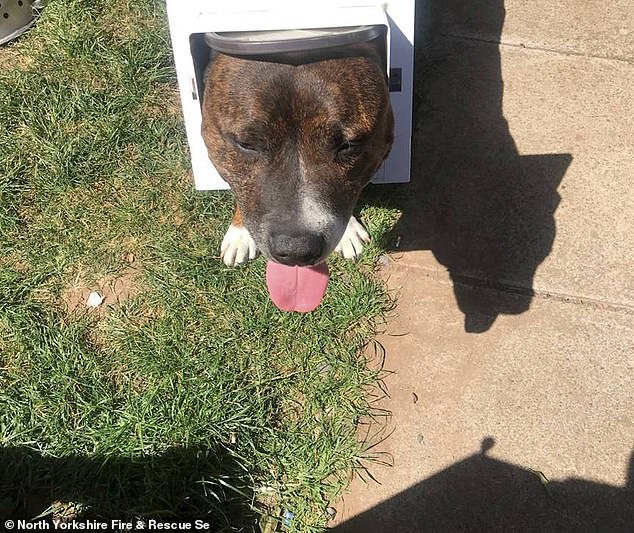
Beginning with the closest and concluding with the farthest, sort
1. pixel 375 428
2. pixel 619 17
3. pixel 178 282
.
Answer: pixel 375 428 < pixel 178 282 < pixel 619 17

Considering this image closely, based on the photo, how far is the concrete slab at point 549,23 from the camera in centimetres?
470

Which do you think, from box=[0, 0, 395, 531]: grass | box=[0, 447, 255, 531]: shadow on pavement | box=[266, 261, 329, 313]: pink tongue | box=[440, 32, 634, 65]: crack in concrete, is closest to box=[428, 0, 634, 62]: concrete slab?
box=[440, 32, 634, 65]: crack in concrete

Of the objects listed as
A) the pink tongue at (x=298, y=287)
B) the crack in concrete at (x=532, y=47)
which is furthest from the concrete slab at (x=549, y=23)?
the pink tongue at (x=298, y=287)

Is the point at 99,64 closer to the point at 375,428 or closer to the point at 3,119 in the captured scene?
the point at 3,119

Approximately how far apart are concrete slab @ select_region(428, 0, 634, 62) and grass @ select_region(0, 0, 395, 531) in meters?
1.65

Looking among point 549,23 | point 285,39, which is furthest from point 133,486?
point 549,23

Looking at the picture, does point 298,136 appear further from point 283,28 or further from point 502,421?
point 502,421

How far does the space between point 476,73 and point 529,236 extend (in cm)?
124

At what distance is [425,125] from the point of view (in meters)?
4.46

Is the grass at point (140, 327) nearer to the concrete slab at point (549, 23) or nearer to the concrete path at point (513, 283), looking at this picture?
the concrete path at point (513, 283)

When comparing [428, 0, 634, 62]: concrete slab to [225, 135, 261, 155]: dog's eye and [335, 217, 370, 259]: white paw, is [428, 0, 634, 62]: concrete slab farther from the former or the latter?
[225, 135, 261, 155]: dog's eye

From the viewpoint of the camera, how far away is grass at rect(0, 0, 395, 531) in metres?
3.57

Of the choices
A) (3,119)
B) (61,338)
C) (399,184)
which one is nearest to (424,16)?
(399,184)

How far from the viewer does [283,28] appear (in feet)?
9.86
